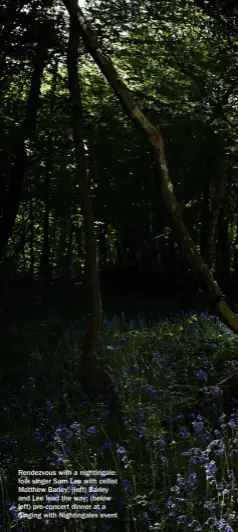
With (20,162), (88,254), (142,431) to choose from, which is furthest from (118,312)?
(142,431)

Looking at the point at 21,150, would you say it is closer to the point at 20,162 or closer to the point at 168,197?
the point at 20,162

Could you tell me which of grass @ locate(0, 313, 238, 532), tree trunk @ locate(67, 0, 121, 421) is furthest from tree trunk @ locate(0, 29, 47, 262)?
tree trunk @ locate(67, 0, 121, 421)

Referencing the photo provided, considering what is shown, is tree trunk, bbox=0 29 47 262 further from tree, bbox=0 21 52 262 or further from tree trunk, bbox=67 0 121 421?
tree trunk, bbox=67 0 121 421

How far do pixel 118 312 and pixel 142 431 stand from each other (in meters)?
10.1

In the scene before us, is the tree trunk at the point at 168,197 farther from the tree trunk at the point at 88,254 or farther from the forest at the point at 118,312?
the tree trunk at the point at 88,254

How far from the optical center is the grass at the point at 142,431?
4762 millimetres

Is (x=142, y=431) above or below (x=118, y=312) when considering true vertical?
below

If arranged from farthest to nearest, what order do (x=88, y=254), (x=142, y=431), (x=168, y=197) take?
1. (x=88, y=254)
2. (x=168, y=197)
3. (x=142, y=431)

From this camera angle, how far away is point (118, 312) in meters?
16.1

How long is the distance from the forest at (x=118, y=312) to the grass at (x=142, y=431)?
25mm

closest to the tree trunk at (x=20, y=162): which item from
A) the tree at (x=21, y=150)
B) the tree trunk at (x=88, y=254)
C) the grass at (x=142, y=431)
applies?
the tree at (x=21, y=150)

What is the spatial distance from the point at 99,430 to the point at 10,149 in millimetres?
7613

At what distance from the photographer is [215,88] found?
1350 cm

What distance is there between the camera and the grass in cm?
476
